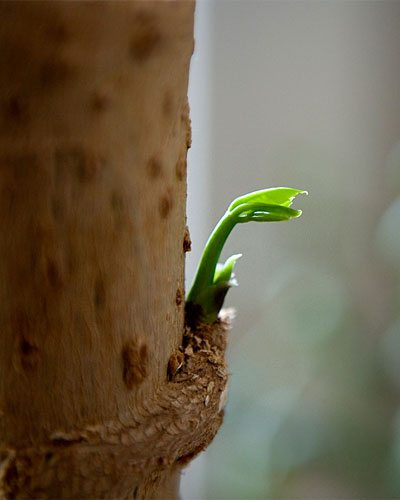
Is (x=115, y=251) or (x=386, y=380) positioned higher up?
(x=115, y=251)

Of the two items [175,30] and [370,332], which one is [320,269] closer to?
[370,332]

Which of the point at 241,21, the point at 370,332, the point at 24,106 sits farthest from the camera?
the point at 370,332

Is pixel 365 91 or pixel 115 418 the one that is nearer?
pixel 115 418

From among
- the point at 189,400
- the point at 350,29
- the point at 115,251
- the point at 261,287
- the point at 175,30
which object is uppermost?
the point at 350,29

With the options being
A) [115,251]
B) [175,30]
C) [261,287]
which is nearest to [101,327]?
[115,251]

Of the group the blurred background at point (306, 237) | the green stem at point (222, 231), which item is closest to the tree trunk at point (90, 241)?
the green stem at point (222, 231)

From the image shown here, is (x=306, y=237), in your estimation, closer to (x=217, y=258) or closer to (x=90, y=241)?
(x=217, y=258)

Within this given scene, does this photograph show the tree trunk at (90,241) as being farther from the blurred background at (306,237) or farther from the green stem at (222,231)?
the blurred background at (306,237)
